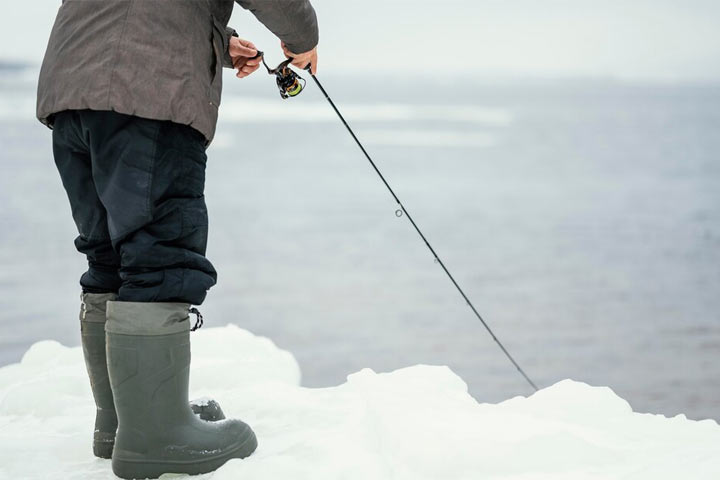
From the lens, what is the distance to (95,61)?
4.44 feet

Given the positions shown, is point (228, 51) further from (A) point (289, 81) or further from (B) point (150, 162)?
(B) point (150, 162)

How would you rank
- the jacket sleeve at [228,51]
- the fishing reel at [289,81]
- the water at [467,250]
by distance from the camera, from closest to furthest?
the jacket sleeve at [228,51], the fishing reel at [289,81], the water at [467,250]

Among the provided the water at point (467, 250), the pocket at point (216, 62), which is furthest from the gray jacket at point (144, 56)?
the water at point (467, 250)

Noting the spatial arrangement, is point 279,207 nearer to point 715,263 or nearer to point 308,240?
point 308,240

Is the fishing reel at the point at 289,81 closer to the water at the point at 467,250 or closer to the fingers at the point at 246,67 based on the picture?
the fingers at the point at 246,67

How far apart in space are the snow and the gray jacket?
581 mm

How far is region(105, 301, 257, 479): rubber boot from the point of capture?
138 centimetres

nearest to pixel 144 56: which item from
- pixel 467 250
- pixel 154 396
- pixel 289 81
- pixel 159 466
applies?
pixel 289 81

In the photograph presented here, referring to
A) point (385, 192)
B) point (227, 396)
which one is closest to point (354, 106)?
point (385, 192)

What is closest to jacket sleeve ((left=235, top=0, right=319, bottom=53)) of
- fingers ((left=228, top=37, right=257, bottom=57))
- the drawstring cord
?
fingers ((left=228, top=37, right=257, bottom=57))

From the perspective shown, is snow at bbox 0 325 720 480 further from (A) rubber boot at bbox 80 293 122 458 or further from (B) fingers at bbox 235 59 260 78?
(B) fingers at bbox 235 59 260 78

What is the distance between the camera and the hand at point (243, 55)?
1598 millimetres

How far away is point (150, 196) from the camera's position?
4.42ft

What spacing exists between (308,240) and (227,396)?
102 inches
